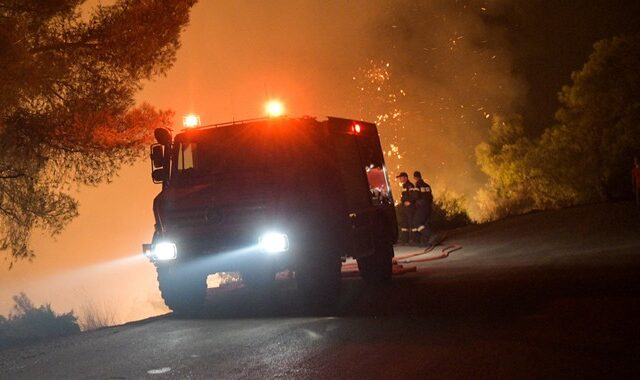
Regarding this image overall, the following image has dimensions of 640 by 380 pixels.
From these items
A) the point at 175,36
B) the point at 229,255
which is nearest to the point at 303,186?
the point at 229,255

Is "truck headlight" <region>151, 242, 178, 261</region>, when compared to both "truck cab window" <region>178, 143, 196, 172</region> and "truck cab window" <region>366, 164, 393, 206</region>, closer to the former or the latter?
"truck cab window" <region>178, 143, 196, 172</region>

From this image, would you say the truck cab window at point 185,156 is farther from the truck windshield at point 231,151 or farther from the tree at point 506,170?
the tree at point 506,170

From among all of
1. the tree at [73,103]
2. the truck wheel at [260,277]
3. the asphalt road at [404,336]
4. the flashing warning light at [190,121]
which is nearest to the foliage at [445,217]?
the tree at [73,103]

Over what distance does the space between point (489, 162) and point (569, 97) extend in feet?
22.3

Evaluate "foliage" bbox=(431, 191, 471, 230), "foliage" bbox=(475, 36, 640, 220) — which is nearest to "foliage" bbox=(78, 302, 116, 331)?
"foliage" bbox=(431, 191, 471, 230)

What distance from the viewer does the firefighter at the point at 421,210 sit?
16312 mm

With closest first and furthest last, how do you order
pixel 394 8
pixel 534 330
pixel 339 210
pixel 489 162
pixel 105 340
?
pixel 534 330, pixel 105 340, pixel 339 210, pixel 489 162, pixel 394 8

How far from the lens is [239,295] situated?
35.6 feet

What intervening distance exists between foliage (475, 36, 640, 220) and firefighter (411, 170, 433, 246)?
11549 mm

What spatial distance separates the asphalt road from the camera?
4.93 meters

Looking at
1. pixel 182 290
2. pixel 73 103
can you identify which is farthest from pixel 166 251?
pixel 73 103

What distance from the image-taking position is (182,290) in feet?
28.1

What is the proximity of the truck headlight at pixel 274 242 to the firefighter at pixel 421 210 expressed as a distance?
9.08m

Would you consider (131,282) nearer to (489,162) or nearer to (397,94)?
(489,162)
